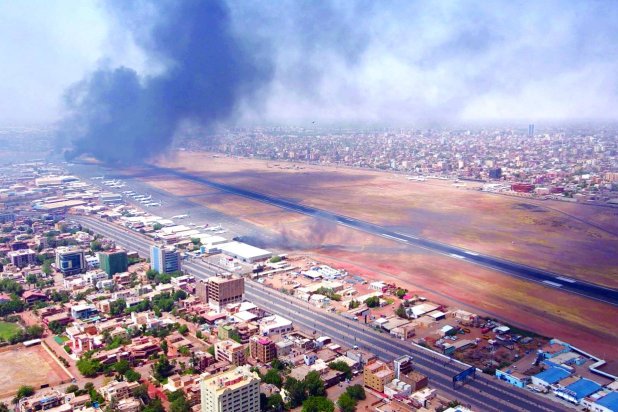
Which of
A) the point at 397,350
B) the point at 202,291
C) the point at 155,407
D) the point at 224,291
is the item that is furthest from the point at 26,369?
the point at 397,350

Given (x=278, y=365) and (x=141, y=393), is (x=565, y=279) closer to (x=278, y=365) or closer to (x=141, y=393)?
(x=278, y=365)

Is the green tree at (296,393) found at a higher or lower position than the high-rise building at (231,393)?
lower

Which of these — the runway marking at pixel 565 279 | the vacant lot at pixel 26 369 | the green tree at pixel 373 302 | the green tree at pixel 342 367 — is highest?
the runway marking at pixel 565 279

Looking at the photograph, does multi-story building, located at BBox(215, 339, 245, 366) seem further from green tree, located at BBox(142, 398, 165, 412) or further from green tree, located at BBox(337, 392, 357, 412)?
green tree, located at BBox(337, 392, 357, 412)

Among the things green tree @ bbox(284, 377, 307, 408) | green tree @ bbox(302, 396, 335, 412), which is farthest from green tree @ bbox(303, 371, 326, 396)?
green tree @ bbox(302, 396, 335, 412)

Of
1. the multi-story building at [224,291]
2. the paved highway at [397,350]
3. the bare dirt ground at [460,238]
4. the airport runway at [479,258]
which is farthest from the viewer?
the airport runway at [479,258]

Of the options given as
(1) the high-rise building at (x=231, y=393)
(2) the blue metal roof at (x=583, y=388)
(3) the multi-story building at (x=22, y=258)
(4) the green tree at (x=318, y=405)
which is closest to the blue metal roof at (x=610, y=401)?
(2) the blue metal roof at (x=583, y=388)

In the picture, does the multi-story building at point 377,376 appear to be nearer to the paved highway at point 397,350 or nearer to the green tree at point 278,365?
the paved highway at point 397,350
